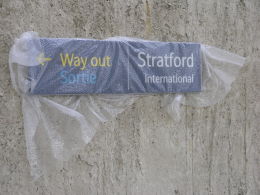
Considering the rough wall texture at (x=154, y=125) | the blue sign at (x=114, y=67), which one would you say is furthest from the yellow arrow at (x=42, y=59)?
the rough wall texture at (x=154, y=125)

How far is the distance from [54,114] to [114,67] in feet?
1.72

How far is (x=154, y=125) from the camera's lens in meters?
2.26

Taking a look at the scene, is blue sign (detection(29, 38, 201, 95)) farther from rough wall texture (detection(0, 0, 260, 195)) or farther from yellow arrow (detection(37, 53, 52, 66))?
rough wall texture (detection(0, 0, 260, 195))

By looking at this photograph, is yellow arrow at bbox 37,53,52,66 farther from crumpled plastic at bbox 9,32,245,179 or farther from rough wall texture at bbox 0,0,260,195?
rough wall texture at bbox 0,0,260,195

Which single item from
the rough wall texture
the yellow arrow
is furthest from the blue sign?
the rough wall texture

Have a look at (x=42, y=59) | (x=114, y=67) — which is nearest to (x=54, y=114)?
Answer: (x=42, y=59)

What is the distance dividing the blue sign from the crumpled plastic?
68 mm

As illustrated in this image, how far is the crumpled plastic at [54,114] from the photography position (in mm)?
1874

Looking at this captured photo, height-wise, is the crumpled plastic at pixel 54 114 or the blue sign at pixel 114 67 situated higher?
the blue sign at pixel 114 67

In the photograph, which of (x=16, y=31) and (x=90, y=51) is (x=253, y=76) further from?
(x=16, y=31)

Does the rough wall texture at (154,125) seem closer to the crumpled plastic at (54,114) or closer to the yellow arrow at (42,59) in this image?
the crumpled plastic at (54,114)

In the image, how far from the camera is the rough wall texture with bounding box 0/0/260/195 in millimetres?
1929

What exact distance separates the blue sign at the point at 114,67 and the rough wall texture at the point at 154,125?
11cm

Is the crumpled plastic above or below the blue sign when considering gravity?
below
